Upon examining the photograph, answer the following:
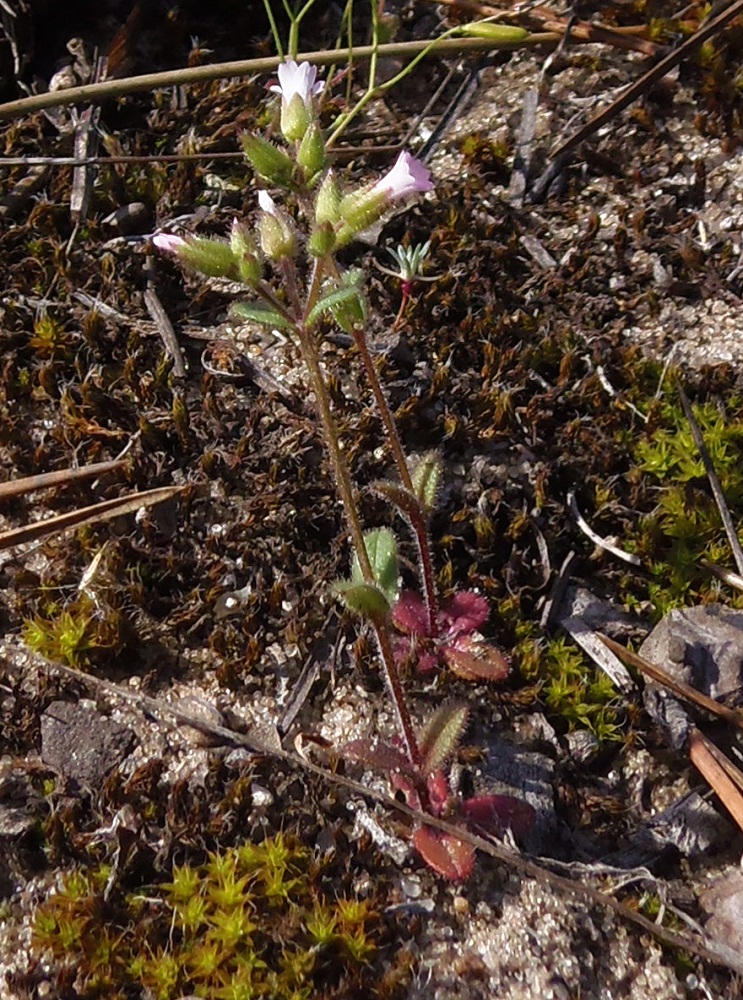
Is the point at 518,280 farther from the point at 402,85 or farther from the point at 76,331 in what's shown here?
the point at 76,331

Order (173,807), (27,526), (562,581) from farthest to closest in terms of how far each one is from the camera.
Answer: (562,581), (27,526), (173,807)

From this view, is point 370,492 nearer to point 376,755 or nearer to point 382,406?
point 382,406

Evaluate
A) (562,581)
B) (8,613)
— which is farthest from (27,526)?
(562,581)

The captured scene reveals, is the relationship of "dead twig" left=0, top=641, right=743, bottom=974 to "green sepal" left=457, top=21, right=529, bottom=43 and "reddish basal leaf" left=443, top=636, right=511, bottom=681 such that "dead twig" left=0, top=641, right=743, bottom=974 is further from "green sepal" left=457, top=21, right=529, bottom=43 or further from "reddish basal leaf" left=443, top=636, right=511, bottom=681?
"green sepal" left=457, top=21, right=529, bottom=43

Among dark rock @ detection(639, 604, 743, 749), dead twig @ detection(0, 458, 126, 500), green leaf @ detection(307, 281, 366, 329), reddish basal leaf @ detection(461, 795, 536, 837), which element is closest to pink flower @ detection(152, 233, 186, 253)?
green leaf @ detection(307, 281, 366, 329)

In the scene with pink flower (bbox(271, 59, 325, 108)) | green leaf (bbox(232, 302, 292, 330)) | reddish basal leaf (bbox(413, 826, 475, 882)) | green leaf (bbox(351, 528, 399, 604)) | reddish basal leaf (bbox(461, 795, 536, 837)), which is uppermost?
pink flower (bbox(271, 59, 325, 108))

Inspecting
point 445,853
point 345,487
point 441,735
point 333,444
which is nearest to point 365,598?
point 345,487
